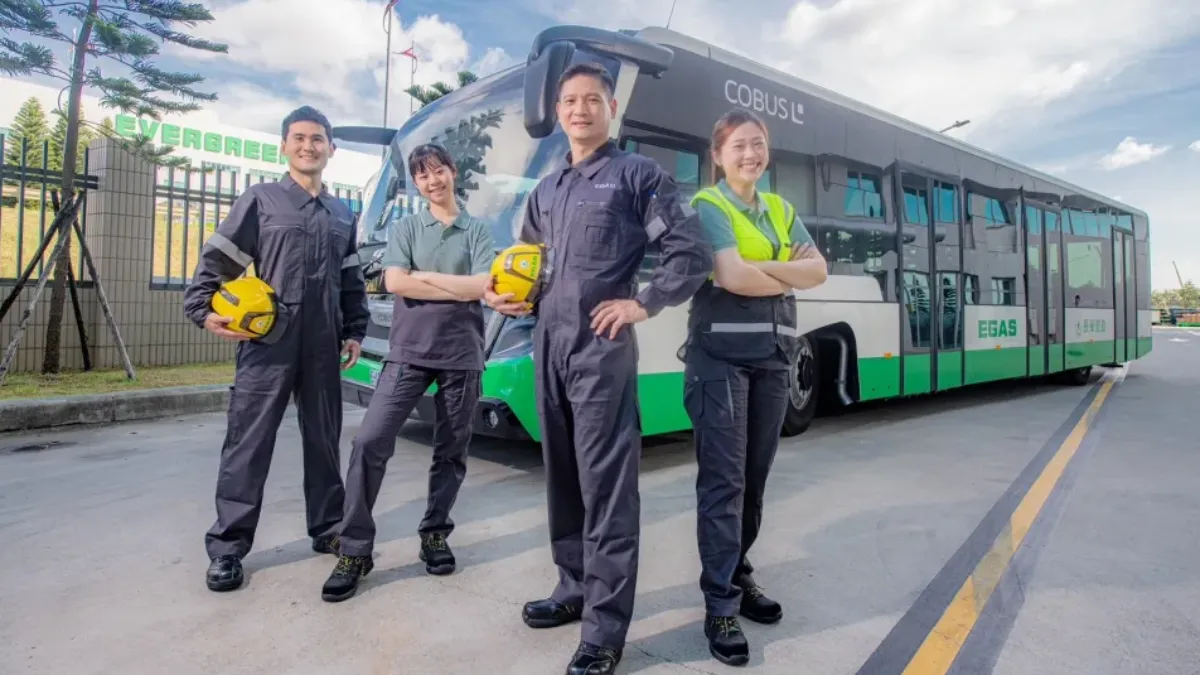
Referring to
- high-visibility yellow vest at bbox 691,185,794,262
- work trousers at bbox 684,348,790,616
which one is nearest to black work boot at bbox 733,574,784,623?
work trousers at bbox 684,348,790,616

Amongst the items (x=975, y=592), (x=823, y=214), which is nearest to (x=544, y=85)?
(x=823, y=214)

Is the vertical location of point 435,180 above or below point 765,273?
above

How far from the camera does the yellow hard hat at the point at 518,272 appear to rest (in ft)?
7.95

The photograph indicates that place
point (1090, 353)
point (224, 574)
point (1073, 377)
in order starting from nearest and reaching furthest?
point (224, 574), point (1090, 353), point (1073, 377)

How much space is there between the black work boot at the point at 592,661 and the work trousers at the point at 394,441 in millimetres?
1118

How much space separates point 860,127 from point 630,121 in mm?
3023

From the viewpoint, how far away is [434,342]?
3.11 meters

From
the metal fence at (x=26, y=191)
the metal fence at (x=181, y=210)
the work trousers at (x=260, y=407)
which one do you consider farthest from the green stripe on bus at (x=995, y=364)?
the metal fence at (x=26, y=191)

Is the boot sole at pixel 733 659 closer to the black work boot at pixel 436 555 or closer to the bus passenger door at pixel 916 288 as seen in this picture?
the black work boot at pixel 436 555

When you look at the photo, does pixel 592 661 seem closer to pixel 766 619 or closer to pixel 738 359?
pixel 766 619

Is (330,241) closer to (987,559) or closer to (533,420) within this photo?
(533,420)

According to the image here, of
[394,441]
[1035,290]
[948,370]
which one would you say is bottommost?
[394,441]

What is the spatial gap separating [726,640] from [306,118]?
2.60 m

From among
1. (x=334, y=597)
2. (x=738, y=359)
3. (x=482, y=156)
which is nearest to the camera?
(x=738, y=359)
